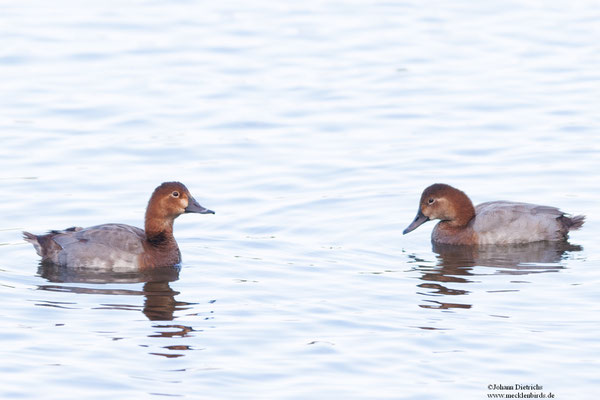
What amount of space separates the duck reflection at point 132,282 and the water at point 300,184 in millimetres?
50

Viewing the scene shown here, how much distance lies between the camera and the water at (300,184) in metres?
11.0

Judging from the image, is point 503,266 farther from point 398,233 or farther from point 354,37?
point 354,37

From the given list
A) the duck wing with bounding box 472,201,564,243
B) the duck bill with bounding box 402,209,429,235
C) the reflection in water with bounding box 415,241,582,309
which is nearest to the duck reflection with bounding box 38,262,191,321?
the reflection in water with bounding box 415,241,582,309

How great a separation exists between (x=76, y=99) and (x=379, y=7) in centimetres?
895

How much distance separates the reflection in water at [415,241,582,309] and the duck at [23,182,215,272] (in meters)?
2.98

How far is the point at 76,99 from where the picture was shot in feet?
71.6

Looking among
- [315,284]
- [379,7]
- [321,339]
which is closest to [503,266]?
[315,284]

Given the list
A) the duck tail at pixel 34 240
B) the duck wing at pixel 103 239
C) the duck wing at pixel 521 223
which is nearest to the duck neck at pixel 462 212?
the duck wing at pixel 521 223

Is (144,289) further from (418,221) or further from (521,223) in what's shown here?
(521,223)

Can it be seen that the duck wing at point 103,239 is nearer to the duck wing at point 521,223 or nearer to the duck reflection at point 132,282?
the duck reflection at point 132,282

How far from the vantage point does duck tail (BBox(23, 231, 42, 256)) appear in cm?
1461

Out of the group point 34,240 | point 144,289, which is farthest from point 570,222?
point 34,240

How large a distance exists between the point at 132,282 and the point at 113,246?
2.24ft

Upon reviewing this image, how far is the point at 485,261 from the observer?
15039 mm
